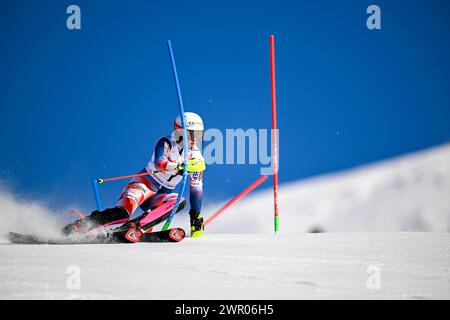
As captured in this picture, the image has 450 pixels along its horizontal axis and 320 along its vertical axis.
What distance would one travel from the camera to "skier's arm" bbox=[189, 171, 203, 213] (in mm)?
5996

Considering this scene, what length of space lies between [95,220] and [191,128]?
145 centimetres

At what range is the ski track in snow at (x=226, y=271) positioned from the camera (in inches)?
102

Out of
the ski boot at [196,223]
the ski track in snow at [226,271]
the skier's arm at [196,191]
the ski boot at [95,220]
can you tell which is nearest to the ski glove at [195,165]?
the skier's arm at [196,191]

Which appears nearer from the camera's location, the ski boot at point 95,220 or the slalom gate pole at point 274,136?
the ski boot at point 95,220

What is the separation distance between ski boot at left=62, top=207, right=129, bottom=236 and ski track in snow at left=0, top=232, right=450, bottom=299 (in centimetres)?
79

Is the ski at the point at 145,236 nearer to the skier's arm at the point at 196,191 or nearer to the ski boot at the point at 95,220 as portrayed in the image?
the ski boot at the point at 95,220

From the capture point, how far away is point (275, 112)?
20.8ft

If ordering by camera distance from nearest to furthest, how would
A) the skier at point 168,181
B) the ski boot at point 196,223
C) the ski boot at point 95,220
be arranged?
the ski boot at point 95,220
the skier at point 168,181
the ski boot at point 196,223

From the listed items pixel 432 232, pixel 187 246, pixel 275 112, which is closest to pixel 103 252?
pixel 187 246

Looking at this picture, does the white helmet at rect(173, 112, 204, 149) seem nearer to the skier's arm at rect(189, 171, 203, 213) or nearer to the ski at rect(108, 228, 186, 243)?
the skier's arm at rect(189, 171, 203, 213)

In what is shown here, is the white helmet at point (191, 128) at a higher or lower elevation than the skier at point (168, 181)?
higher

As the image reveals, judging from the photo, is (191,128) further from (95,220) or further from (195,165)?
(95,220)
